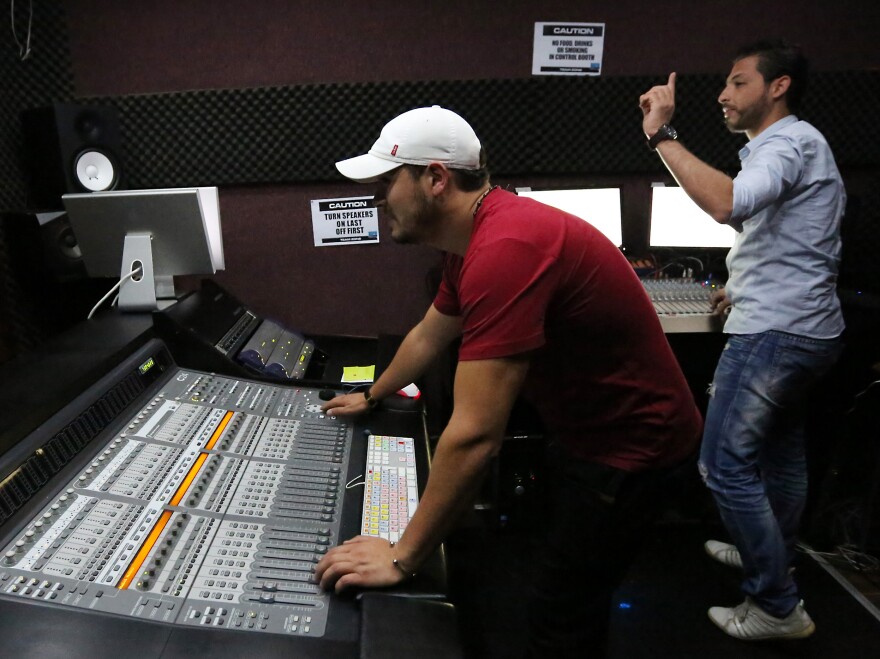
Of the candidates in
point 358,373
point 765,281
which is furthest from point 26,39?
point 765,281

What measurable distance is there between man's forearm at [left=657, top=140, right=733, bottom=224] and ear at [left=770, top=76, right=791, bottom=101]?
33cm

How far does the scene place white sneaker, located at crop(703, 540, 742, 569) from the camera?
223cm

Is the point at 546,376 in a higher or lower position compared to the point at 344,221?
lower

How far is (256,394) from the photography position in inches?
57.0

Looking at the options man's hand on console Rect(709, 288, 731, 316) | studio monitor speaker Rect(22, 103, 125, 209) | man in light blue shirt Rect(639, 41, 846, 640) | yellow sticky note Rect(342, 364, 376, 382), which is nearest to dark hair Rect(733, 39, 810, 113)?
man in light blue shirt Rect(639, 41, 846, 640)

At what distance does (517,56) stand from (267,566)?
2.24 metres

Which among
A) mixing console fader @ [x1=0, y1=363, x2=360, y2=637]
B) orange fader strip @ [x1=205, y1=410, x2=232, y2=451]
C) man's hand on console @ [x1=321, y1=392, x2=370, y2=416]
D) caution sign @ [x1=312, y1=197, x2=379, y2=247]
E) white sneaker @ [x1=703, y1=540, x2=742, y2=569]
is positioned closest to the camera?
mixing console fader @ [x1=0, y1=363, x2=360, y2=637]

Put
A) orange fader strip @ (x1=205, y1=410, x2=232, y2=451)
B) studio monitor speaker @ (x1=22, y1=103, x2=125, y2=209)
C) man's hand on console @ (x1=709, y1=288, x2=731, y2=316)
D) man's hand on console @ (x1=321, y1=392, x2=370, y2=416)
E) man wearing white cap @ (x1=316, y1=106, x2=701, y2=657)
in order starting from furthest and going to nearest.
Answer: man's hand on console @ (x1=709, y1=288, x2=731, y2=316)
studio monitor speaker @ (x1=22, y1=103, x2=125, y2=209)
man's hand on console @ (x1=321, y1=392, x2=370, y2=416)
orange fader strip @ (x1=205, y1=410, x2=232, y2=451)
man wearing white cap @ (x1=316, y1=106, x2=701, y2=657)

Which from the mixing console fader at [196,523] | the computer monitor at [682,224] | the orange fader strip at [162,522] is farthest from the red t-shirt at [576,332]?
the computer monitor at [682,224]

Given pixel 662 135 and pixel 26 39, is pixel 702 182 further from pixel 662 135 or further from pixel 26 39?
pixel 26 39

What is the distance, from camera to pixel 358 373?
179cm

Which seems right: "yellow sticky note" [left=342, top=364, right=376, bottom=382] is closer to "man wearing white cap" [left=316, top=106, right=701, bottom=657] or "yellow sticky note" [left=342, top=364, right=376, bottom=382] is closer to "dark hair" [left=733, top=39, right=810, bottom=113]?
"man wearing white cap" [left=316, top=106, right=701, bottom=657]

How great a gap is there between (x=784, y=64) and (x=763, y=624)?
166 centimetres

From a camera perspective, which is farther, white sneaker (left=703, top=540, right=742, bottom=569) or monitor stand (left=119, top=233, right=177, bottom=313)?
white sneaker (left=703, top=540, right=742, bottom=569)
